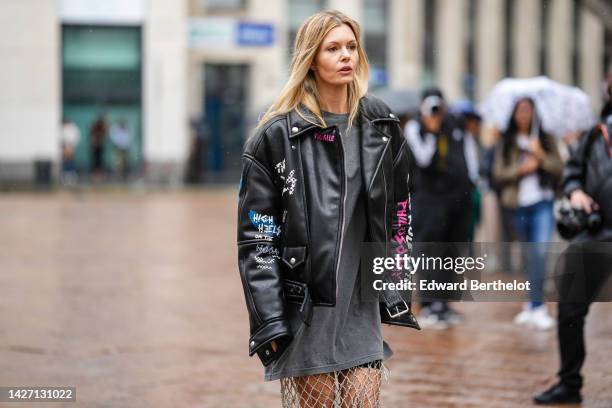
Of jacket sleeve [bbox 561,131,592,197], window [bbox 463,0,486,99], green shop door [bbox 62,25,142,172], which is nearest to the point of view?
jacket sleeve [bbox 561,131,592,197]

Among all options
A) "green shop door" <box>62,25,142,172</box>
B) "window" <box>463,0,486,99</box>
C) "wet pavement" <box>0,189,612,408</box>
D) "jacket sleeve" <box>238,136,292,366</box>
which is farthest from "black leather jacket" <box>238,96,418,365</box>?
"window" <box>463,0,486,99</box>

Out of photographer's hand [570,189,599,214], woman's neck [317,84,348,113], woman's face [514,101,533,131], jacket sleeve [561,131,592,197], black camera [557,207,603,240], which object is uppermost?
woman's neck [317,84,348,113]

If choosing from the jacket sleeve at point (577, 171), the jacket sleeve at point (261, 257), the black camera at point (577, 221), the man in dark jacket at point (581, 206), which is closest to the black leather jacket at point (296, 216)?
the jacket sleeve at point (261, 257)

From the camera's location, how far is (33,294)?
1082cm

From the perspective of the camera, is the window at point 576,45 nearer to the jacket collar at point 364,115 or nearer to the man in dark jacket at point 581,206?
the man in dark jacket at point 581,206

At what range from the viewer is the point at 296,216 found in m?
3.77

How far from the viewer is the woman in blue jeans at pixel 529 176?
9.57 m

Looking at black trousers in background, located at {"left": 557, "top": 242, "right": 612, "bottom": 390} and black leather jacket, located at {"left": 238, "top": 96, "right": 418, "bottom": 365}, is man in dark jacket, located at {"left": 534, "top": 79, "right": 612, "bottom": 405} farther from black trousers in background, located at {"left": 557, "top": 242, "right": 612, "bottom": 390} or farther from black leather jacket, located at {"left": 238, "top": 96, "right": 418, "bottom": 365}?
black leather jacket, located at {"left": 238, "top": 96, "right": 418, "bottom": 365}

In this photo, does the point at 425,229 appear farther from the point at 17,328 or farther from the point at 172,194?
the point at 172,194

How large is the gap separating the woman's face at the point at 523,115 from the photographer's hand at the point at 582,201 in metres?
3.76

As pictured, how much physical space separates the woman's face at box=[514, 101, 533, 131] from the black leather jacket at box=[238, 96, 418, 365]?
19.4ft

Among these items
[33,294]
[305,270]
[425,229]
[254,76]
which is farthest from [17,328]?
[254,76]

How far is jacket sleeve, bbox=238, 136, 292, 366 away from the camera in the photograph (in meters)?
3.75

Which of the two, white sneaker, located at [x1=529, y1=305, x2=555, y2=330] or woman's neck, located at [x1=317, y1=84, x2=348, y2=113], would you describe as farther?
white sneaker, located at [x1=529, y1=305, x2=555, y2=330]
